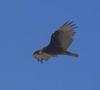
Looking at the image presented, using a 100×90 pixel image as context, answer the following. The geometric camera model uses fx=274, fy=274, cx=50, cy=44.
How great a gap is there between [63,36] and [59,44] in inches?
13.3

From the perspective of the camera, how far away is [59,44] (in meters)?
10.2

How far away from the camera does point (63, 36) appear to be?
1009 centimetres

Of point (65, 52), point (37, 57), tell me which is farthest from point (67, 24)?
point (37, 57)

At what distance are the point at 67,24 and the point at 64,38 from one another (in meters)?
0.60

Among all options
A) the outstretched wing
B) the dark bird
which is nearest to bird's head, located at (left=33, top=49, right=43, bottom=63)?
the dark bird

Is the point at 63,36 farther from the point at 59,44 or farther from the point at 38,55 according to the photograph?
the point at 38,55

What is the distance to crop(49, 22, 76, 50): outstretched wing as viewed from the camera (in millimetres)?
9656

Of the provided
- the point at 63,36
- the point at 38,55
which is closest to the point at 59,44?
the point at 63,36

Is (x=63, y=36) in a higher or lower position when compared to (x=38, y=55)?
higher

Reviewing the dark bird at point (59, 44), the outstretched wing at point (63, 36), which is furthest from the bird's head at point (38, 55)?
the outstretched wing at point (63, 36)

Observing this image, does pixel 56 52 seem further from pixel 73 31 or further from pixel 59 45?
pixel 73 31

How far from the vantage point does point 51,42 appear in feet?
34.8

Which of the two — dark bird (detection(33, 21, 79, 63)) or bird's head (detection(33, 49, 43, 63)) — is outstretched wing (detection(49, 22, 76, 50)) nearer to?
dark bird (detection(33, 21, 79, 63))

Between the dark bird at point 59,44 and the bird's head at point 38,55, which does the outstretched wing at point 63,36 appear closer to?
the dark bird at point 59,44
